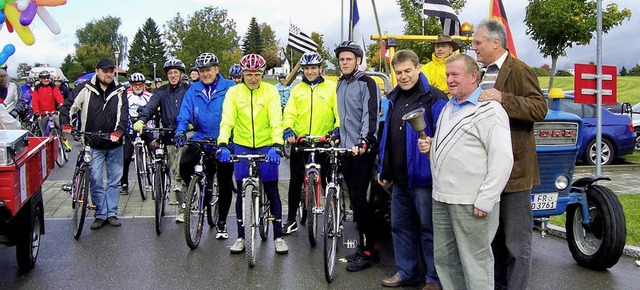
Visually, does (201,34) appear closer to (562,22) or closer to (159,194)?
(562,22)

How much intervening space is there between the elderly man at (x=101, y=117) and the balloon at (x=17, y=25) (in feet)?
3.73

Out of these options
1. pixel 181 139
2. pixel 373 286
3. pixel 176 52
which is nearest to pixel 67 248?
pixel 181 139

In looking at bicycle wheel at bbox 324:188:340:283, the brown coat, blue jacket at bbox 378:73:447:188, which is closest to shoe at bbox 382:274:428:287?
bicycle wheel at bbox 324:188:340:283

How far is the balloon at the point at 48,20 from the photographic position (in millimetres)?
6926

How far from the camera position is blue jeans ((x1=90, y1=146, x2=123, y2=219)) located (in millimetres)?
8055

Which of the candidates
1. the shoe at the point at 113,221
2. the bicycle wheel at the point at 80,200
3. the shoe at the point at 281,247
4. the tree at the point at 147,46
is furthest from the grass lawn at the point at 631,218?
the tree at the point at 147,46

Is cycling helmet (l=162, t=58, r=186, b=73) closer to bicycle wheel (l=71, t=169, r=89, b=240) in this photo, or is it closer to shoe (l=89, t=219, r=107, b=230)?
bicycle wheel (l=71, t=169, r=89, b=240)

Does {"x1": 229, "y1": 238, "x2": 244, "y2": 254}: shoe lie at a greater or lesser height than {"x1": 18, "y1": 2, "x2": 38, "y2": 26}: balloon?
lesser

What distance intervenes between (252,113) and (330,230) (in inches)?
59.5

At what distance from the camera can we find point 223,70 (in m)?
60.5

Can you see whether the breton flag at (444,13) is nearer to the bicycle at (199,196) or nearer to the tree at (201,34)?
the bicycle at (199,196)

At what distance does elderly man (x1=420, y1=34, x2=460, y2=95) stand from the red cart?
14.0 feet

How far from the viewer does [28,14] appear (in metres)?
6.60

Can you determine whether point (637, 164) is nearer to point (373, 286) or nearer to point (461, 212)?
point (373, 286)
